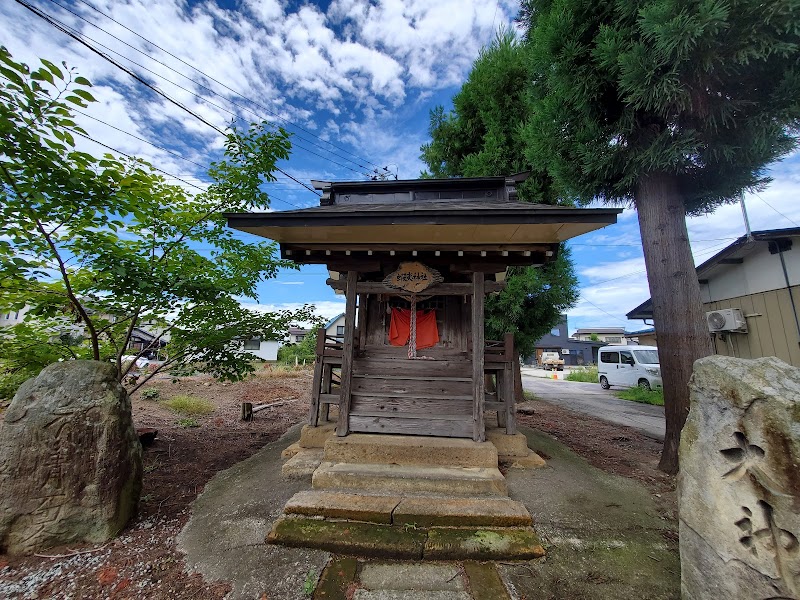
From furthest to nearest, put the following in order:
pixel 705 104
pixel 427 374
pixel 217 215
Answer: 1. pixel 427 374
2. pixel 217 215
3. pixel 705 104

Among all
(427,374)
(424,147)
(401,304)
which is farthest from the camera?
(424,147)

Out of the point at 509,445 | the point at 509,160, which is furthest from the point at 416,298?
the point at 509,160

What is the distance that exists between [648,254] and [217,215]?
21.0 ft

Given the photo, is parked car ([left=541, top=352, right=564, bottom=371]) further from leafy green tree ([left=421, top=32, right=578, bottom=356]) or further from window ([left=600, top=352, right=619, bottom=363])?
leafy green tree ([left=421, top=32, right=578, bottom=356])

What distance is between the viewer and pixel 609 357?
17.8 metres

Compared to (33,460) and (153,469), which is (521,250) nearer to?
(33,460)

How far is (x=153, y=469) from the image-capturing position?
4.65 m

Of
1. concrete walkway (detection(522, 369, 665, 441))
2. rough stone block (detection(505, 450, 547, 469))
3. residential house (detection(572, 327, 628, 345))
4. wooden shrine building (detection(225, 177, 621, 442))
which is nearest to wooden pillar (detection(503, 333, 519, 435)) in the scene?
wooden shrine building (detection(225, 177, 621, 442))

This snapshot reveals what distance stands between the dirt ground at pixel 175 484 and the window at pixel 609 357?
8.88 metres

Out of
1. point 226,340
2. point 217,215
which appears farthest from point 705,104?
point 226,340

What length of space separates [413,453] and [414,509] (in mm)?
1040

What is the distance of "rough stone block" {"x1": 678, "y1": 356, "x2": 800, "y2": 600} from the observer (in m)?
1.75

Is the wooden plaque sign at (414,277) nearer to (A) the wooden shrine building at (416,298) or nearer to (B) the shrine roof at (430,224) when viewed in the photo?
(A) the wooden shrine building at (416,298)

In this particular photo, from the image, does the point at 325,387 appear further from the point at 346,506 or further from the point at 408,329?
the point at 346,506
